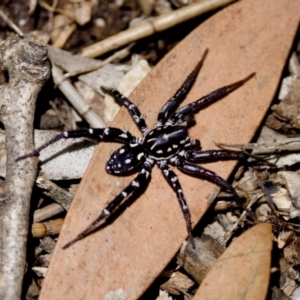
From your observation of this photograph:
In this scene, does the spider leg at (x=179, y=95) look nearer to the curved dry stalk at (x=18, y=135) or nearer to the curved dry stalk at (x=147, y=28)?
the curved dry stalk at (x=147, y=28)

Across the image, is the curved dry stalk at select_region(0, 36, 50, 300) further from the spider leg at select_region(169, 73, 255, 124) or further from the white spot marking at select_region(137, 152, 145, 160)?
the spider leg at select_region(169, 73, 255, 124)

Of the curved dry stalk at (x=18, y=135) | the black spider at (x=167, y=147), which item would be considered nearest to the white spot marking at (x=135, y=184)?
the black spider at (x=167, y=147)

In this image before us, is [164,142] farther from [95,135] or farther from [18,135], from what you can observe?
[18,135]

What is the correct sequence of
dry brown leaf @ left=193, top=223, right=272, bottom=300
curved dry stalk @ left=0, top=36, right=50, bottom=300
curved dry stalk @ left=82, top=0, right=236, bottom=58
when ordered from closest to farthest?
dry brown leaf @ left=193, top=223, right=272, bottom=300, curved dry stalk @ left=0, top=36, right=50, bottom=300, curved dry stalk @ left=82, top=0, right=236, bottom=58

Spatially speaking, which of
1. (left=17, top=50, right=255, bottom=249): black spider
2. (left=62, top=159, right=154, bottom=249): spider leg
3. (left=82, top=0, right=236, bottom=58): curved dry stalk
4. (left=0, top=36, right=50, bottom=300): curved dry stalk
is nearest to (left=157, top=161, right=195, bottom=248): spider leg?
(left=17, top=50, right=255, bottom=249): black spider

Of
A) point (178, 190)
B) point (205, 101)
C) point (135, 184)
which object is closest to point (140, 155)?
point (135, 184)

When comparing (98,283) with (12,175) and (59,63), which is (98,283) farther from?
(59,63)

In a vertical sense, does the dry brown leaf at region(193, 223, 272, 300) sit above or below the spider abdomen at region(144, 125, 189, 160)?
below

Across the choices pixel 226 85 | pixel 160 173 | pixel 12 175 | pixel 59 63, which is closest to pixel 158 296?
pixel 160 173
